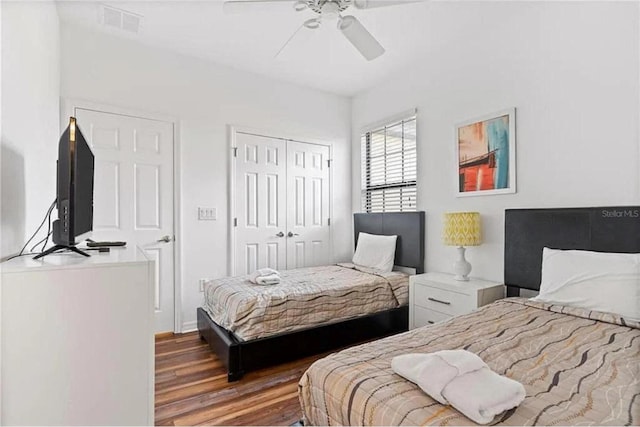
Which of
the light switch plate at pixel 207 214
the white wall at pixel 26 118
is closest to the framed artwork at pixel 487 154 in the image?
the light switch plate at pixel 207 214

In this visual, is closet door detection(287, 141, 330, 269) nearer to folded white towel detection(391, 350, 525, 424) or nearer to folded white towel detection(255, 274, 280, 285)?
folded white towel detection(255, 274, 280, 285)

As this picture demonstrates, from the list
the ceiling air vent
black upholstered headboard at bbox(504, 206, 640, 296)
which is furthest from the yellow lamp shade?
the ceiling air vent

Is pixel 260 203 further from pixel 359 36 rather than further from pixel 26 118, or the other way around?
pixel 26 118

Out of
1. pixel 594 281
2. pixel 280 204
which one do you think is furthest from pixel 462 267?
pixel 280 204

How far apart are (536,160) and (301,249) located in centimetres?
260

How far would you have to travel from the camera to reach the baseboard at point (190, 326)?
10.8 feet

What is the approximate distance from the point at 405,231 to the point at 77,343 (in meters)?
3.05

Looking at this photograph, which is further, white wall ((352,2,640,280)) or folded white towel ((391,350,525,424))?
white wall ((352,2,640,280))

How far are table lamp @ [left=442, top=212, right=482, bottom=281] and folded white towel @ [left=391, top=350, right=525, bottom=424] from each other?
1780 millimetres

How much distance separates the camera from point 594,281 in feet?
6.25

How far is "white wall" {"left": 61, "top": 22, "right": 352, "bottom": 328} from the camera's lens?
9.62 feet

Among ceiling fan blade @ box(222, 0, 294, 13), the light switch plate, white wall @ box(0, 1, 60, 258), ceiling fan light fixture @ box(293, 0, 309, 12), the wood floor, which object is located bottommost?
the wood floor

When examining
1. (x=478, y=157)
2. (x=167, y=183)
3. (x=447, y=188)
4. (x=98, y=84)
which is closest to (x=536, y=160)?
(x=478, y=157)

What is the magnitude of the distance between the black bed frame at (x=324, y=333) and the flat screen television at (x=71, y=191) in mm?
1280
